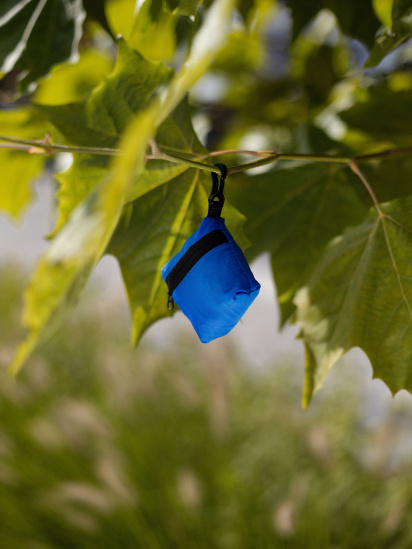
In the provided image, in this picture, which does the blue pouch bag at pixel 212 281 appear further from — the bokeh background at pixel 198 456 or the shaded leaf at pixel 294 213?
the bokeh background at pixel 198 456

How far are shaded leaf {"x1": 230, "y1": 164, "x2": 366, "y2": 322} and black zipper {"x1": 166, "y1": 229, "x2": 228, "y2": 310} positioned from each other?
94mm

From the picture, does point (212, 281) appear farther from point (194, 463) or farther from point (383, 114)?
point (194, 463)

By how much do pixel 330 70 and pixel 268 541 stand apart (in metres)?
0.60

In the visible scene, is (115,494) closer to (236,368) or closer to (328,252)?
(236,368)

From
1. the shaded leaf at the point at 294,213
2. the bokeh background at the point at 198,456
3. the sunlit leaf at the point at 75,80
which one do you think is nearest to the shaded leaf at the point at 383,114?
the shaded leaf at the point at 294,213

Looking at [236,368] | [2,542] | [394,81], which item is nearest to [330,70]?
[394,81]

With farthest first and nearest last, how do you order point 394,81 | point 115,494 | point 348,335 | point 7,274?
point 7,274 → point 115,494 → point 394,81 → point 348,335

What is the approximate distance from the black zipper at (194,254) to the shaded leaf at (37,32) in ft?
0.44

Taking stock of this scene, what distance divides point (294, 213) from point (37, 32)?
0.14 metres

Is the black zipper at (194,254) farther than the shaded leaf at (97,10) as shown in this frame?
No

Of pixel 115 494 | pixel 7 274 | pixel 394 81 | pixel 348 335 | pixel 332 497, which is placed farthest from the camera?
pixel 7 274

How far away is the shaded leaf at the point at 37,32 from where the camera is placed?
0.21 metres

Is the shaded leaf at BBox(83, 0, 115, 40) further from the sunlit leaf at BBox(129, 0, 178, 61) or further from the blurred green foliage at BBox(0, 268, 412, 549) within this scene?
the blurred green foliage at BBox(0, 268, 412, 549)

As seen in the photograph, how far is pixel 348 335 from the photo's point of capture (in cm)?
19
